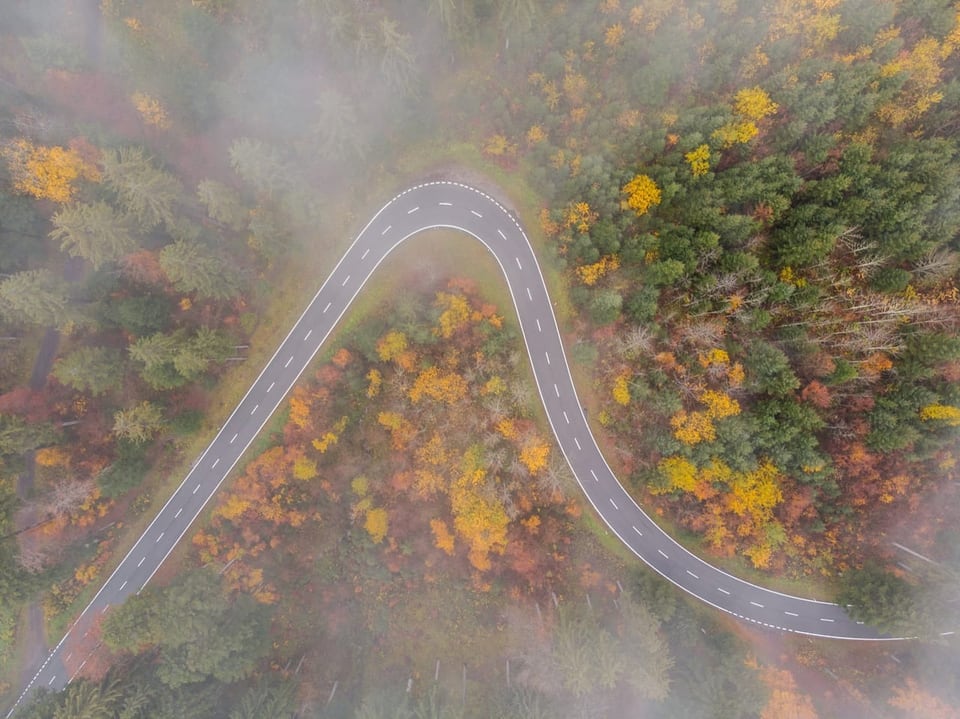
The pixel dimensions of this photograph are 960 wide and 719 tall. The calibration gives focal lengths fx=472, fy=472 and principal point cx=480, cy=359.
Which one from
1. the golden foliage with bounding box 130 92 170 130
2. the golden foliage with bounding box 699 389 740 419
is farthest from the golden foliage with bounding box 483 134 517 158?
the golden foliage with bounding box 130 92 170 130

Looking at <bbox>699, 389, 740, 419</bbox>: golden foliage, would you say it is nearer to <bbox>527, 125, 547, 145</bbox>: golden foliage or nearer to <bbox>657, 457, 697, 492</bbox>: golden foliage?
<bbox>657, 457, 697, 492</bbox>: golden foliage

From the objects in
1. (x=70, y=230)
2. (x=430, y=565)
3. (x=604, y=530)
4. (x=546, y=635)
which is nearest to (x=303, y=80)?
(x=70, y=230)

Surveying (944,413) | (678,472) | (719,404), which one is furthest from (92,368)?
(944,413)

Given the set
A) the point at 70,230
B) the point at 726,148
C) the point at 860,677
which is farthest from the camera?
the point at 860,677

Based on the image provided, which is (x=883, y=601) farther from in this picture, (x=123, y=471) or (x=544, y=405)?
(x=123, y=471)

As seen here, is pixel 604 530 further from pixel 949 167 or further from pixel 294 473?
pixel 949 167

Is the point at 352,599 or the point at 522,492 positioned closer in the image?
the point at 522,492
